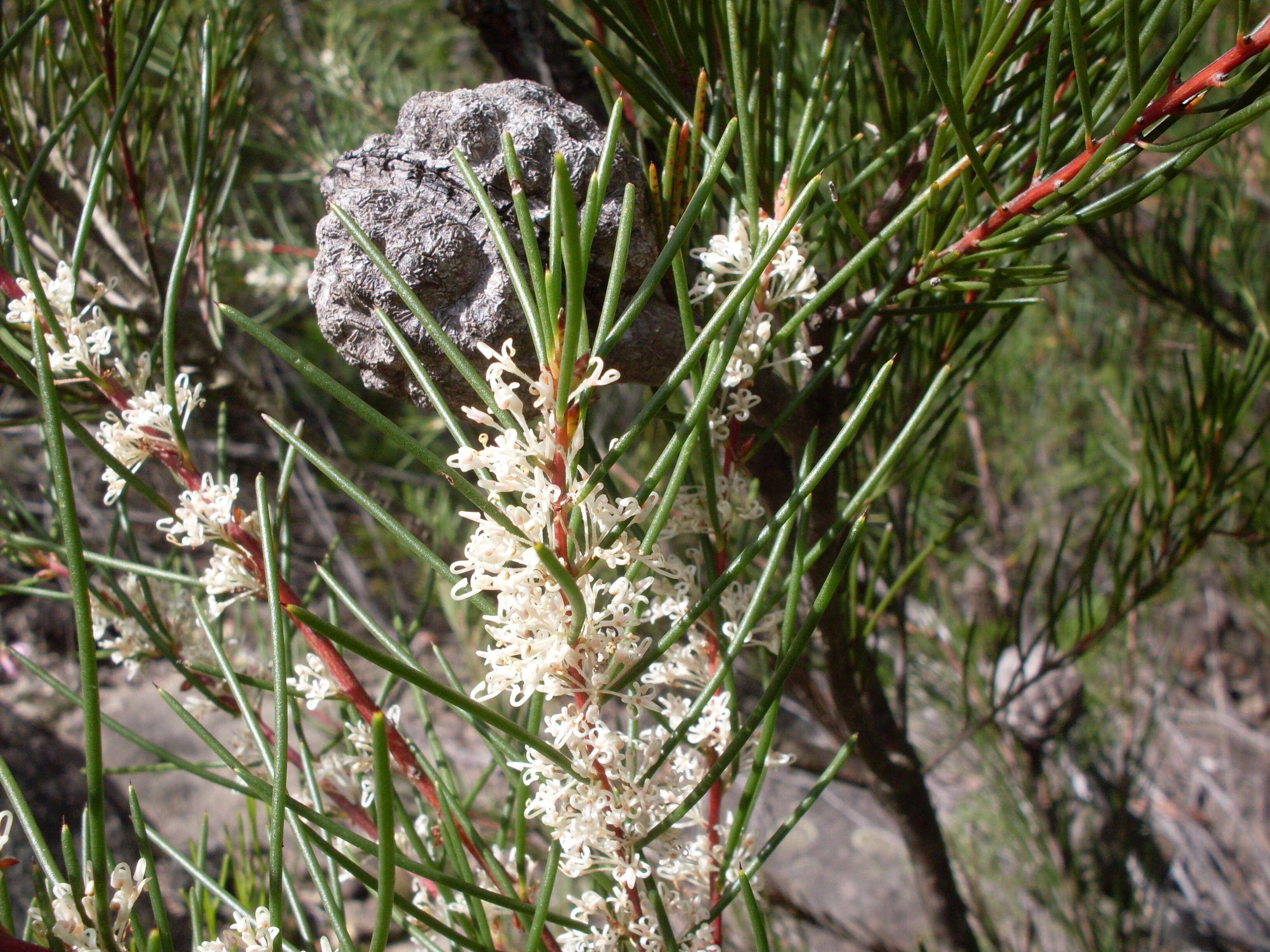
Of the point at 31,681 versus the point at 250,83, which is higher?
the point at 250,83

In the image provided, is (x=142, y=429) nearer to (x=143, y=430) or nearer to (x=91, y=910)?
(x=143, y=430)

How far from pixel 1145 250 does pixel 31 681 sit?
1911mm

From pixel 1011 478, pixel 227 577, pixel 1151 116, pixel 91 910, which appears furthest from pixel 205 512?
pixel 1011 478

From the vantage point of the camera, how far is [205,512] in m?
0.30

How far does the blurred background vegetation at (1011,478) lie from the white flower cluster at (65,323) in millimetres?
98

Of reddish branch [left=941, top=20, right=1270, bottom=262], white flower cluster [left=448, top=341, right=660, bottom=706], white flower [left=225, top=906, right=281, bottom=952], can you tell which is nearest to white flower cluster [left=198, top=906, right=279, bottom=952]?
white flower [left=225, top=906, right=281, bottom=952]

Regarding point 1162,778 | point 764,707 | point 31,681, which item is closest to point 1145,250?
point 764,707

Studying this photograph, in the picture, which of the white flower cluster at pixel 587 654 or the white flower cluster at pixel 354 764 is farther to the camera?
the white flower cluster at pixel 354 764

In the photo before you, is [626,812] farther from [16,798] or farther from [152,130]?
[152,130]

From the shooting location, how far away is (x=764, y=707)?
271mm

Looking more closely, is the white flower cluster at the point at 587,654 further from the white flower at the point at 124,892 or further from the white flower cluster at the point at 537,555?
the white flower at the point at 124,892

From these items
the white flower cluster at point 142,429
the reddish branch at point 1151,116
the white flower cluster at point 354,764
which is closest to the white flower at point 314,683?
the white flower cluster at point 354,764

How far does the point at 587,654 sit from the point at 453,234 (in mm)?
144

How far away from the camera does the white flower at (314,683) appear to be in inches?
12.4
